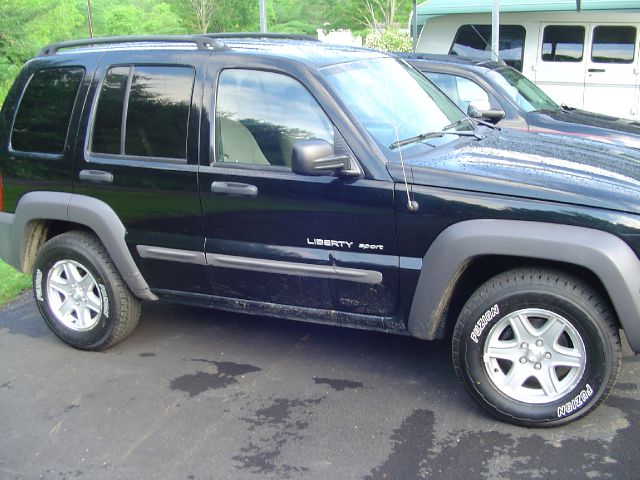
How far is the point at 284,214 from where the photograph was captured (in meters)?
4.00

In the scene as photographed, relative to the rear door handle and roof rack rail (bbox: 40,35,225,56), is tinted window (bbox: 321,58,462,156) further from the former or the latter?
the rear door handle

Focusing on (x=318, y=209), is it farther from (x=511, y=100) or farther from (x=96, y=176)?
(x=511, y=100)

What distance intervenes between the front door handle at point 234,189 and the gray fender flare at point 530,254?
103 centimetres

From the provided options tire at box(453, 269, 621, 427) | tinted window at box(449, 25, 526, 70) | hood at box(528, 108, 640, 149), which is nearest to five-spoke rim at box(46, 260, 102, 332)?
tire at box(453, 269, 621, 427)

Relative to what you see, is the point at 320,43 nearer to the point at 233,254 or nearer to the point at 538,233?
the point at 233,254

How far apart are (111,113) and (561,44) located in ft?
30.8

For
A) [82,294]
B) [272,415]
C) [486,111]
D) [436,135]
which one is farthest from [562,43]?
[272,415]

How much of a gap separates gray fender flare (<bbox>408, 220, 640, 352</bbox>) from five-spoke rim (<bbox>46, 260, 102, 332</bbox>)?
2.20 meters

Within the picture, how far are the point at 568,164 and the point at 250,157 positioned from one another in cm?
169

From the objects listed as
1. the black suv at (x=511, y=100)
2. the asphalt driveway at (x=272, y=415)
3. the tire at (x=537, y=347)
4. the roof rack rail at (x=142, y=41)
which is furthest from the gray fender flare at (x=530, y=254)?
the black suv at (x=511, y=100)

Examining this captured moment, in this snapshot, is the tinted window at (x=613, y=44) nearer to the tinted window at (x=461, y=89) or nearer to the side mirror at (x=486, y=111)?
the tinted window at (x=461, y=89)

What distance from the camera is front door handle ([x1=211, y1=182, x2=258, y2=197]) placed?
13.3 ft

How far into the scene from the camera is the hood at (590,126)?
6.85 m

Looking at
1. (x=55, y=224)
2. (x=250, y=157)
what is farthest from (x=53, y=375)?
(x=250, y=157)
